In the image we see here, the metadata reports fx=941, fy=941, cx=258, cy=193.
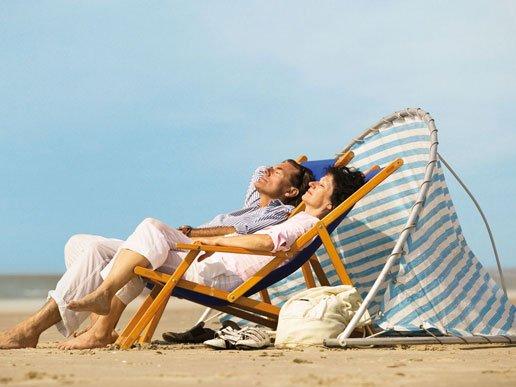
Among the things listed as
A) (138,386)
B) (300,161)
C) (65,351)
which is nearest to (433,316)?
(300,161)

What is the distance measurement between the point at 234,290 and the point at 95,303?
784mm

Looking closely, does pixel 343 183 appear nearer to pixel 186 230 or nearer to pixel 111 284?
pixel 186 230

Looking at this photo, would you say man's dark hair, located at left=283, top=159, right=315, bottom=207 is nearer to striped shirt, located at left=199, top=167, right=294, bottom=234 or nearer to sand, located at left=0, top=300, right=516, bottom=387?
striped shirt, located at left=199, top=167, right=294, bottom=234

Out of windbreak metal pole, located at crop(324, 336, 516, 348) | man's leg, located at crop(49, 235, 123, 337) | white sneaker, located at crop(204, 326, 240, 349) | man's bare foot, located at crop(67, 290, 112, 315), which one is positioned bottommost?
windbreak metal pole, located at crop(324, 336, 516, 348)

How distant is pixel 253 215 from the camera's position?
18.6ft

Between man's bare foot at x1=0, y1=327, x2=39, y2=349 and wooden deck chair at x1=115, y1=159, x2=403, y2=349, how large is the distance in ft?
1.64

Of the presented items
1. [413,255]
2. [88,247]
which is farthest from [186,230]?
[413,255]

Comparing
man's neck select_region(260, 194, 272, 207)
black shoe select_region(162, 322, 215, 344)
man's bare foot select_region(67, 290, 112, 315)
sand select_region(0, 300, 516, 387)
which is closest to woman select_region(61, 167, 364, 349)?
man's bare foot select_region(67, 290, 112, 315)

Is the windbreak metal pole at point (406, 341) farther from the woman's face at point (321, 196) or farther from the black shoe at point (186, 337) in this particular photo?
the black shoe at point (186, 337)

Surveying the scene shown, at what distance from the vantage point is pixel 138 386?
10.8 ft

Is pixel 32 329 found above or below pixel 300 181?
below

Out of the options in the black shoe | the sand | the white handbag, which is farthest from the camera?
the black shoe

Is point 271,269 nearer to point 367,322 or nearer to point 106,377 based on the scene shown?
point 367,322

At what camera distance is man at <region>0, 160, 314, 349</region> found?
16.8 ft
